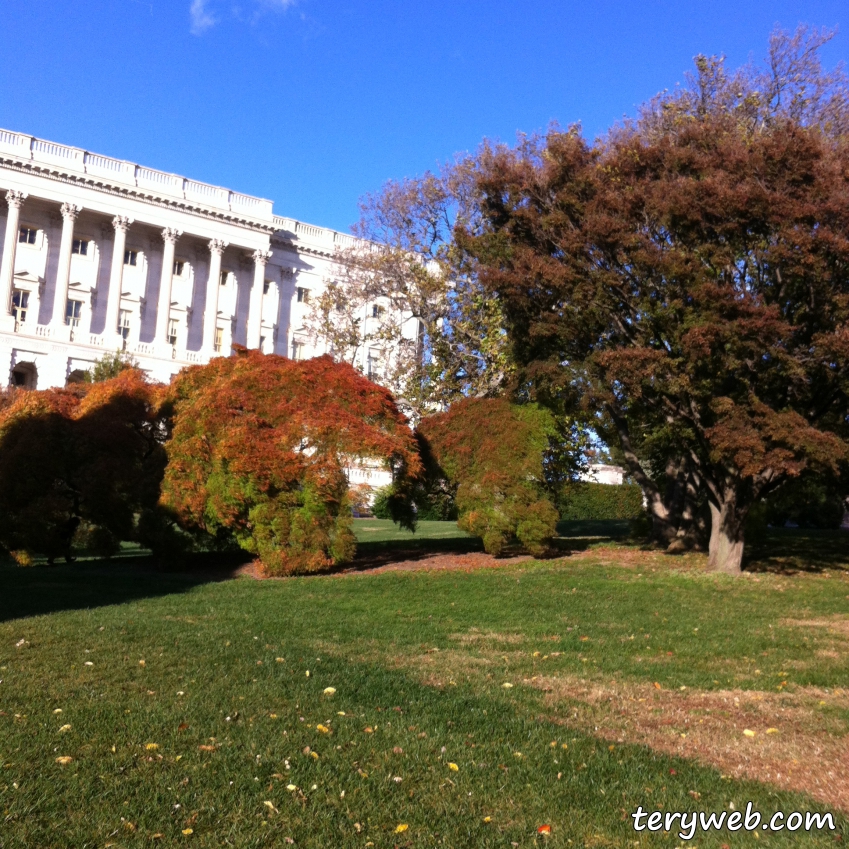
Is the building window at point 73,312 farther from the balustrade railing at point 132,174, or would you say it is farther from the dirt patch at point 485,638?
the dirt patch at point 485,638

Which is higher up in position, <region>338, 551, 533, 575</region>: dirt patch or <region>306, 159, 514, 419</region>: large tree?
<region>306, 159, 514, 419</region>: large tree

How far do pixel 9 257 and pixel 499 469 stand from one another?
146 ft

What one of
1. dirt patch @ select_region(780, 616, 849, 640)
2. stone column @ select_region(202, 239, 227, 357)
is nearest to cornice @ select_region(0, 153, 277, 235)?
stone column @ select_region(202, 239, 227, 357)

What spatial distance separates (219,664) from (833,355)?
10.7 metres

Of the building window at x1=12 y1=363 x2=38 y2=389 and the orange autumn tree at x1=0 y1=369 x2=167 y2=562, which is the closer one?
the orange autumn tree at x1=0 y1=369 x2=167 y2=562

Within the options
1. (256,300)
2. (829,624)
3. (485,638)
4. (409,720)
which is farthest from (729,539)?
(256,300)

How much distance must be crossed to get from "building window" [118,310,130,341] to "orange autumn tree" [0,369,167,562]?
40.6m

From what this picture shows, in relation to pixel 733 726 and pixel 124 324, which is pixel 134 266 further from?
pixel 733 726

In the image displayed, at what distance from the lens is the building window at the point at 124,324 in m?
57.6

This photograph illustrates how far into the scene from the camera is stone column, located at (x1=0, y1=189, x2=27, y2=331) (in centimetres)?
5169

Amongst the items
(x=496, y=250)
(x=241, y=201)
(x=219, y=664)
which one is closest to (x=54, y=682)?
(x=219, y=664)

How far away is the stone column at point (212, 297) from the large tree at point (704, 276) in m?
44.0

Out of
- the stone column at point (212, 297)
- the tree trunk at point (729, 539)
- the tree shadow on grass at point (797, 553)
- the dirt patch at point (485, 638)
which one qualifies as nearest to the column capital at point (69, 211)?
the stone column at point (212, 297)

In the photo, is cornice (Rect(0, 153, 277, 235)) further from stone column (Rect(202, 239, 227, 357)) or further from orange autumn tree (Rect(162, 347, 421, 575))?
orange autumn tree (Rect(162, 347, 421, 575))
